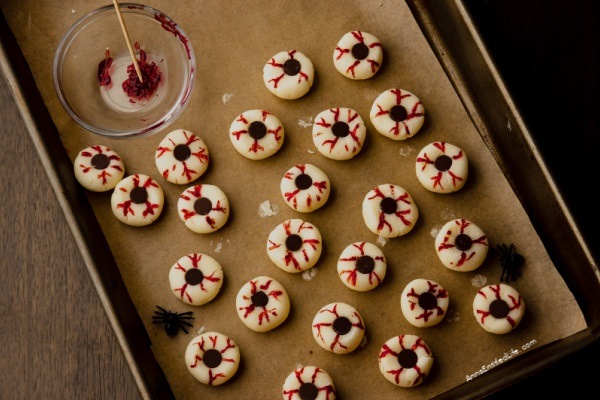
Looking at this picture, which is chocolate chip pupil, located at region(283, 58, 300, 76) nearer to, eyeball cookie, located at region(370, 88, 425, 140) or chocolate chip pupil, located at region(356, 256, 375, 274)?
eyeball cookie, located at region(370, 88, 425, 140)

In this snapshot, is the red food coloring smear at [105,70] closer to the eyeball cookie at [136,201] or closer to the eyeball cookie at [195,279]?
the eyeball cookie at [136,201]

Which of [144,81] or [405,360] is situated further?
[144,81]

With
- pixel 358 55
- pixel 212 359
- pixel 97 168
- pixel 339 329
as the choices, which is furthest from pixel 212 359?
pixel 358 55

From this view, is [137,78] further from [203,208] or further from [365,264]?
[365,264]

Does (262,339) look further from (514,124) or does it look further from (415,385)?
(514,124)

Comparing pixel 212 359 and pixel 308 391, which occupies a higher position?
pixel 212 359

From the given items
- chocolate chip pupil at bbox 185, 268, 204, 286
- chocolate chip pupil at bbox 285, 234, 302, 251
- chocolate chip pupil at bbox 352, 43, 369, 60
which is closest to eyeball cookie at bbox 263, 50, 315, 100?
chocolate chip pupil at bbox 352, 43, 369, 60

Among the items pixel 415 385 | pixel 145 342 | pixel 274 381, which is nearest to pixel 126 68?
pixel 145 342
